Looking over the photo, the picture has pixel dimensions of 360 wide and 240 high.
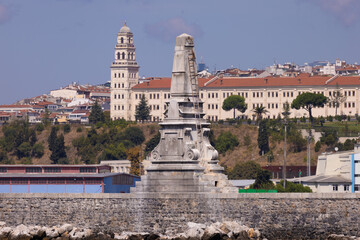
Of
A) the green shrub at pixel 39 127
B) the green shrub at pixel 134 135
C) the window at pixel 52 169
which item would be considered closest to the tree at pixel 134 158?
the green shrub at pixel 134 135

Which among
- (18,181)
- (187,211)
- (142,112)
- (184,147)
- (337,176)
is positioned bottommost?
(187,211)

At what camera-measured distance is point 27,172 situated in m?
91.4

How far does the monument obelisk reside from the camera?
203 ft

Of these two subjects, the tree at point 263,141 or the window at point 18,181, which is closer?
the window at point 18,181

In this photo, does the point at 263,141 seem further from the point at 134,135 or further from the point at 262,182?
the point at 262,182

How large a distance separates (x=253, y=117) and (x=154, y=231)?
12188cm

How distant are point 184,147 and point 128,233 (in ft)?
17.2

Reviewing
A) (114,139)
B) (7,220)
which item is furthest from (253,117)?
(7,220)

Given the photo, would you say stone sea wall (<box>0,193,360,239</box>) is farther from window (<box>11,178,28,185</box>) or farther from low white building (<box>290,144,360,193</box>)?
low white building (<box>290,144,360,193</box>)

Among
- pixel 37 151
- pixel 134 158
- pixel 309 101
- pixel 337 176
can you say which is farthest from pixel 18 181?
pixel 309 101

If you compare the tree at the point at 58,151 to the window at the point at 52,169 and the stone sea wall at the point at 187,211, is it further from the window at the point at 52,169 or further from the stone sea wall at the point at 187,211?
the stone sea wall at the point at 187,211

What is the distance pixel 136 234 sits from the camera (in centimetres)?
6144

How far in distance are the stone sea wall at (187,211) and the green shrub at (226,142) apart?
8240 cm

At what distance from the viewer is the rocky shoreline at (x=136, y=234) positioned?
59.0 meters
